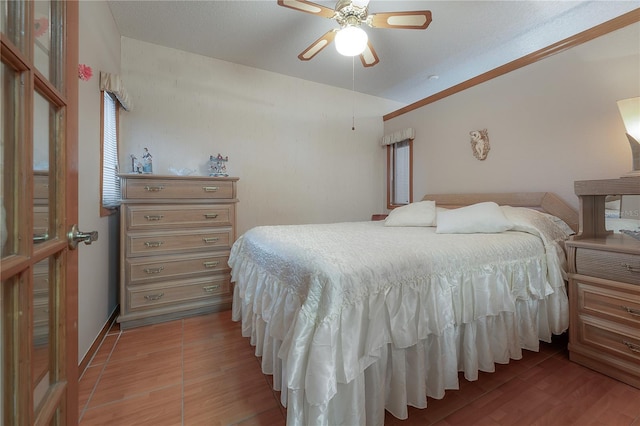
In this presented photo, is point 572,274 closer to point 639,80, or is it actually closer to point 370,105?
point 639,80

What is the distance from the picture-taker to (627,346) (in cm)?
143

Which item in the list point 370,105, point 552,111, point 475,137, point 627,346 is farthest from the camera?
point 370,105

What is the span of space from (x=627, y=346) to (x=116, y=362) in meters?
3.00

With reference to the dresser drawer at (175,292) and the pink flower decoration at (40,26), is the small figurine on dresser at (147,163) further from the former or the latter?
the pink flower decoration at (40,26)

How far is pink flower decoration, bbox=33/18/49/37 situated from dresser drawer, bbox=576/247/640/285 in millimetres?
2504

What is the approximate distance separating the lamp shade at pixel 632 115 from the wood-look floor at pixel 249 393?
1.47 metres

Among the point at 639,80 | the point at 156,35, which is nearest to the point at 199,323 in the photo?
the point at 156,35

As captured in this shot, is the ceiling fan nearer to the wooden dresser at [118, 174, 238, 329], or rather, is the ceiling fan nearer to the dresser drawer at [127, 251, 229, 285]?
the wooden dresser at [118, 174, 238, 329]

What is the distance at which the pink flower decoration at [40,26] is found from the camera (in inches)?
21.9

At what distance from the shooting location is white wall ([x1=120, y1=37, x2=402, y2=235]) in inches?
103

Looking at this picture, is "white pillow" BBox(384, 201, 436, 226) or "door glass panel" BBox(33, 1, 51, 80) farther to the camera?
"white pillow" BBox(384, 201, 436, 226)

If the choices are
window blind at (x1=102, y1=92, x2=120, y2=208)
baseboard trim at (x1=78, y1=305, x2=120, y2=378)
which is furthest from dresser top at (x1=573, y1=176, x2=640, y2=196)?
window blind at (x1=102, y1=92, x2=120, y2=208)

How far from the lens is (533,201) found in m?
2.25

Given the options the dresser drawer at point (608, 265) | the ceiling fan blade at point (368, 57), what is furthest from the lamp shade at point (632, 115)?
the ceiling fan blade at point (368, 57)
